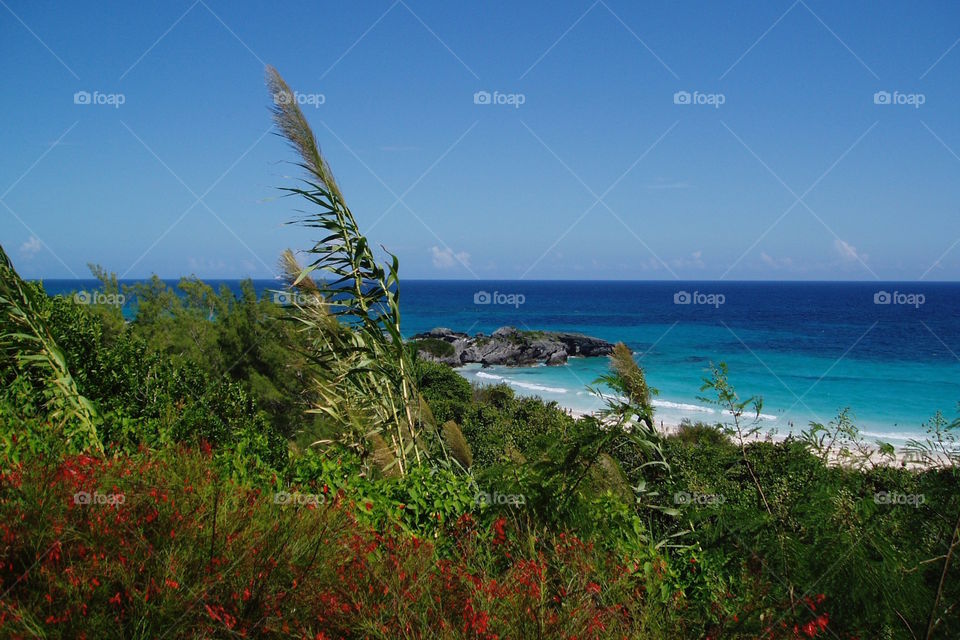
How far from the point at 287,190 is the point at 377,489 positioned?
7.04 feet

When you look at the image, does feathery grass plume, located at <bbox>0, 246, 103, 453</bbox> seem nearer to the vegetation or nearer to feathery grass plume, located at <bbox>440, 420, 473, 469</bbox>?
the vegetation

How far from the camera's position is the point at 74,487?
2.78 m

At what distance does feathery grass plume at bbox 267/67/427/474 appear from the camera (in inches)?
156

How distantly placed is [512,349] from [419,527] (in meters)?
45.7

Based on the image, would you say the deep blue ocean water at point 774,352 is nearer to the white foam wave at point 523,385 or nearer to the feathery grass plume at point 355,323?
the white foam wave at point 523,385

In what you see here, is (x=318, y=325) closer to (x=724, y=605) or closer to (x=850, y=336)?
(x=724, y=605)

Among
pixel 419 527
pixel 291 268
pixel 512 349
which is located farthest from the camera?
pixel 512 349

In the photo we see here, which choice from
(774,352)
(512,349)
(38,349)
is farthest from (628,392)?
(774,352)

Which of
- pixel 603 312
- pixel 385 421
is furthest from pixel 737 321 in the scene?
pixel 385 421

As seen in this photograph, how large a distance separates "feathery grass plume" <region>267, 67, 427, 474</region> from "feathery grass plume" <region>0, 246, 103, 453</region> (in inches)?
77.9

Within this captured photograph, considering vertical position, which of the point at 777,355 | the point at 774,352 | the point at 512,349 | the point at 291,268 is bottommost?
the point at 291,268

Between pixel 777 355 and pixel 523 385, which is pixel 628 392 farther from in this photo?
pixel 777 355

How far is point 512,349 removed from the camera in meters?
48.9

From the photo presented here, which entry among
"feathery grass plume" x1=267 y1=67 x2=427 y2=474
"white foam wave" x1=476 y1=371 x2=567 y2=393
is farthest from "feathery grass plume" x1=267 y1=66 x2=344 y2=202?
"white foam wave" x1=476 y1=371 x2=567 y2=393
